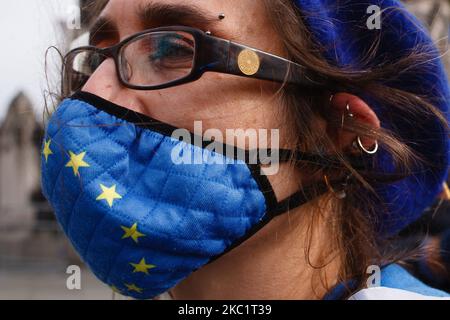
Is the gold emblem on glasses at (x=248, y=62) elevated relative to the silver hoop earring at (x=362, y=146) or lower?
elevated

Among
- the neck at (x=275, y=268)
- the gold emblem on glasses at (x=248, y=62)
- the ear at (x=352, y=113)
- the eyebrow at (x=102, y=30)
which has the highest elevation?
the eyebrow at (x=102, y=30)

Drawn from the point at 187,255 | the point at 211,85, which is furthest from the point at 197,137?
the point at 187,255

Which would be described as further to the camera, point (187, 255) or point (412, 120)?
point (412, 120)

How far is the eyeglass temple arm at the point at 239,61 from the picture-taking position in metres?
1.73

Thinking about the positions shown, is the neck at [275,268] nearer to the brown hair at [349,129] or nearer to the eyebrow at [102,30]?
the brown hair at [349,129]

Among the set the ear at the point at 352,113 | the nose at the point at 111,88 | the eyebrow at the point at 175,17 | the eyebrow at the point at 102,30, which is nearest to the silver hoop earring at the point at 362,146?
the ear at the point at 352,113

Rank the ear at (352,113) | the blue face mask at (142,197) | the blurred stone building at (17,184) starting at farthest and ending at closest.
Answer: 1. the blurred stone building at (17,184)
2. the ear at (352,113)
3. the blue face mask at (142,197)

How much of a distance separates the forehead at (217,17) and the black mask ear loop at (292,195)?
37cm

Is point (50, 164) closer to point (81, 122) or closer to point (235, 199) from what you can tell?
point (81, 122)

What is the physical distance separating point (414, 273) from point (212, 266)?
98 cm

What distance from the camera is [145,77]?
1.79 m

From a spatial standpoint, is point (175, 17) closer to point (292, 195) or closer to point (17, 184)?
point (292, 195)

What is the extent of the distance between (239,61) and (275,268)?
26.2 inches

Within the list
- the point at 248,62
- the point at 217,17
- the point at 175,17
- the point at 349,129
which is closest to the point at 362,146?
the point at 349,129
